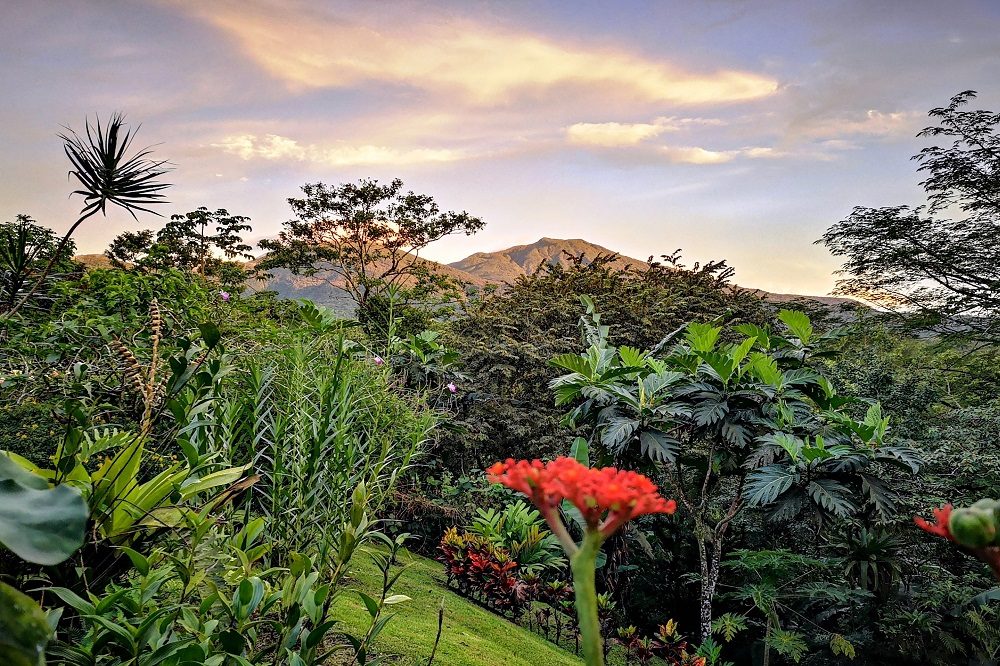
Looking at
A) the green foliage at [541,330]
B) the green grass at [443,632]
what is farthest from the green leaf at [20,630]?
the green foliage at [541,330]

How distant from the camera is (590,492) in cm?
58

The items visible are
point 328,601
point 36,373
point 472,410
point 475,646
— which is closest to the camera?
point 328,601

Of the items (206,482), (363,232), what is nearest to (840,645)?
(206,482)

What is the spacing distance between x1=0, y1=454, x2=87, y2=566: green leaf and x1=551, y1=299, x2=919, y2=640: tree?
2511 millimetres

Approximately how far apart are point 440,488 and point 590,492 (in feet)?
20.9

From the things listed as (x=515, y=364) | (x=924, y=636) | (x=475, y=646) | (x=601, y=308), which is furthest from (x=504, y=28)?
(x=924, y=636)

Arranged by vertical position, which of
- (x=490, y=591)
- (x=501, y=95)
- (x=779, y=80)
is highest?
(x=779, y=80)

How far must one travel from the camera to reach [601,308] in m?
9.43

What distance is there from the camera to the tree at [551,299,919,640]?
300 cm

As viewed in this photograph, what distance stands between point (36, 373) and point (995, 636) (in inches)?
246

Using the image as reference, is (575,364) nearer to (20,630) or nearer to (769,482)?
(769,482)

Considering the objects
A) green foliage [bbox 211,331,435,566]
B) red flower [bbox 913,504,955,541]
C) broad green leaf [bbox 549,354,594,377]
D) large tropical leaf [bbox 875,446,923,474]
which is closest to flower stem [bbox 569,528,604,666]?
red flower [bbox 913,504,955,541]

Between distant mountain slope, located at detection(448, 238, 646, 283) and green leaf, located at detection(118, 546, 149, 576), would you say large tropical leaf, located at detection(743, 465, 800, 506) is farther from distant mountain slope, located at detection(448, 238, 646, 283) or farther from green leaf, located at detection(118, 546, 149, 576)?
distant mountain slope, located at detection(448, 238, 646, 283)

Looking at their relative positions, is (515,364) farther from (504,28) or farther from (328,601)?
(328,601)
